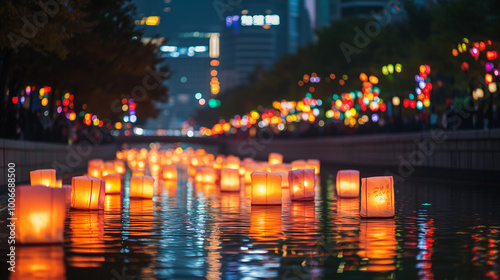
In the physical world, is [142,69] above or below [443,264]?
above

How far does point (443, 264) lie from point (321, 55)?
8243 centimetres

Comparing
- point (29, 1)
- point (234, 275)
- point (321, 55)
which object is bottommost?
point (234, 275)

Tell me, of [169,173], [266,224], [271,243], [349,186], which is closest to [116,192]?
[349,186]

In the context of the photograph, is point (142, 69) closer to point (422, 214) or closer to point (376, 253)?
point (422, 214)

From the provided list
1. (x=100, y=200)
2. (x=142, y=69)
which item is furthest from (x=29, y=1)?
(x=142, y=69)

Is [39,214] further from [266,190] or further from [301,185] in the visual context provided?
[301,185]

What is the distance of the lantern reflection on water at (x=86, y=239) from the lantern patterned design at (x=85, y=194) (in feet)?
1.45

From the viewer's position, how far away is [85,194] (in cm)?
1894

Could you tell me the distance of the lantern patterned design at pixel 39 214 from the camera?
39.2ft

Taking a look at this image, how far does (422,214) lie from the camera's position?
1834cm
